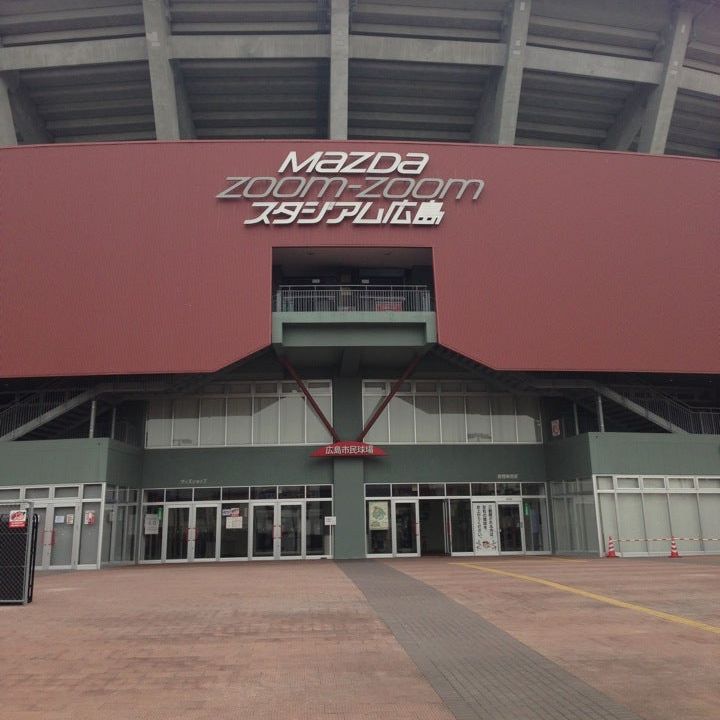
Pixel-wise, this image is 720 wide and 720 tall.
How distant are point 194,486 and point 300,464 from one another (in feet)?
14.4

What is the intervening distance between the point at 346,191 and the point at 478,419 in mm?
10982

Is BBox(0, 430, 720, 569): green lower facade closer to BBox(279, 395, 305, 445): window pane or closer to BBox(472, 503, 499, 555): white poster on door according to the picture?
BBox(472, 503, 499, 555): white poster on door

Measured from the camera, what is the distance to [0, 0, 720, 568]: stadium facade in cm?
2467

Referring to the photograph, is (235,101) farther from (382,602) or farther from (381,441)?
(382,602)

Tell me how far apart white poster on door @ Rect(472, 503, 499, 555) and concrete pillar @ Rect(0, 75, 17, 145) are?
87.8 feet

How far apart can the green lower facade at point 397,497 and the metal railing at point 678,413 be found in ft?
3.91

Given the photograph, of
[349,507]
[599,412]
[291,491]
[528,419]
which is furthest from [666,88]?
[291,491]

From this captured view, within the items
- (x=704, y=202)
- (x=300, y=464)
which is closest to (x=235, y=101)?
(x=300, y=464)

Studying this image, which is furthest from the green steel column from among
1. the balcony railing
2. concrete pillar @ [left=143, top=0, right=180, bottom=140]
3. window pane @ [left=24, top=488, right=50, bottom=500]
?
concrete pillar @ [left=143, top=0, right=180, bottom=140]

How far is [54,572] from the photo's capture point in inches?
877

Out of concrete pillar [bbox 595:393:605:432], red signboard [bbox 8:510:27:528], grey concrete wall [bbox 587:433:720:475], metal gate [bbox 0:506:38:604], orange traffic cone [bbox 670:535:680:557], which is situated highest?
concrete pillar [bbox 595:393:605:432]

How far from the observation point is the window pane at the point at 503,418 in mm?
28542

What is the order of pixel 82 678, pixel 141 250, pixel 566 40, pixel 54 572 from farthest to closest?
pixel 566 40 < pixel 141 250 < pixel 54 572 < pixel 82 678

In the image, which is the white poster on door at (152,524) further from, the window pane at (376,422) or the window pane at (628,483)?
the window pane at (628,483)
